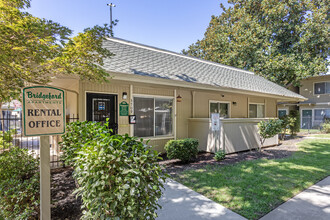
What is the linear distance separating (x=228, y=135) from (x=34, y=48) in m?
6.34

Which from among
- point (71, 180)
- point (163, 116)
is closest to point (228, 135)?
point (163, 116)

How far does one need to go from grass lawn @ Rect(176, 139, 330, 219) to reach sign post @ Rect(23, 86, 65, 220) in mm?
2719

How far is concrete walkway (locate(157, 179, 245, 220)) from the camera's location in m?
2.72

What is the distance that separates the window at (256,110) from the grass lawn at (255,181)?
16.2 ft

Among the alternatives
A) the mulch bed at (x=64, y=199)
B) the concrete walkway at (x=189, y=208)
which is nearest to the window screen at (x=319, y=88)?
the concrete walkway at (x=189, y=208)

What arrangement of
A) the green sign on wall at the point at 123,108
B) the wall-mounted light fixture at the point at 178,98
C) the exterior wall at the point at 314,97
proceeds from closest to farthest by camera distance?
the green sign on wall at the point at 123,108, the wall-mounted light fixture at the point at 178,98, the exterior wall at the point at 314,97

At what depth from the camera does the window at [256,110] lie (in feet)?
35.1

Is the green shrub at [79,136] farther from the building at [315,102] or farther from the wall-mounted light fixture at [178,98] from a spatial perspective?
the building at [315,102]

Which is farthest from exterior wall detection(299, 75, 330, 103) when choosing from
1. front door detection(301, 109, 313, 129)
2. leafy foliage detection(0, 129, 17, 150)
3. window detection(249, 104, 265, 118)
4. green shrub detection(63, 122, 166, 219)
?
leafy foliage detection(0, 129, 17, 150)

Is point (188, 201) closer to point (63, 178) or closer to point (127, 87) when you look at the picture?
point (63, 178)

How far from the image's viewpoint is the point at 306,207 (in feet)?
9.87

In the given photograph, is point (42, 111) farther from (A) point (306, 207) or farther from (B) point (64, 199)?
(A) point (306, 207)

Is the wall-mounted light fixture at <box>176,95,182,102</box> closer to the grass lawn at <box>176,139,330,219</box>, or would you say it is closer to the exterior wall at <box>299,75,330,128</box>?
the grass lawn at <box>176,139,330,219</box>

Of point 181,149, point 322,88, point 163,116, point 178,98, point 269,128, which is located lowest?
point 181,149
